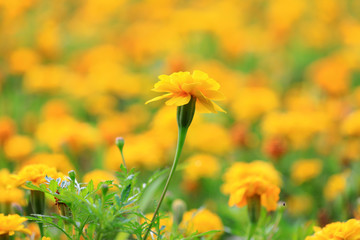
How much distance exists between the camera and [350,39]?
13.0 feet

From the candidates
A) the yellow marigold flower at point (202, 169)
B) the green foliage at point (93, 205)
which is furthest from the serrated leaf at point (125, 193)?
the yellow marigold flower at point (202, 169)

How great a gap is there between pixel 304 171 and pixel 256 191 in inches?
44.9

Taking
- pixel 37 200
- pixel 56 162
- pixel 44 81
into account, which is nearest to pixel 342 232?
pixel 37 200

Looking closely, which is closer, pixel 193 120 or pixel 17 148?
pixel 17 148

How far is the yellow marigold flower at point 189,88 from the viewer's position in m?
1.04

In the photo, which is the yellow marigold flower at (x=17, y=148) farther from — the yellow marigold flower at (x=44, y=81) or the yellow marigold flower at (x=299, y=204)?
the yellow marigold flower at (x=299, y=204)

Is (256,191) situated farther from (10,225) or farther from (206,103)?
(10,225)

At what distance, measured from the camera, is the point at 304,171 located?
234cm

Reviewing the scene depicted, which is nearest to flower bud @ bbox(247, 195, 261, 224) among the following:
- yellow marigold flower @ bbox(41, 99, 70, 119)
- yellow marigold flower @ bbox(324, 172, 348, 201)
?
yellow marigold flower @ bbox(324, 172, 348, 201)

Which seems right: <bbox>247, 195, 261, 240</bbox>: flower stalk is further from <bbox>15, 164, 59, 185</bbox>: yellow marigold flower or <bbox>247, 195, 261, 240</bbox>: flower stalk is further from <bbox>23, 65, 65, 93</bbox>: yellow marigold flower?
<bbox>23, 65, 65, 93</bbox>: yellow marigold flower

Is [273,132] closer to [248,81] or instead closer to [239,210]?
[239,210]

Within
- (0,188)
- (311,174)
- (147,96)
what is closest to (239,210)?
(311,174)

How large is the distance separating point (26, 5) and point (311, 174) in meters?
2.21

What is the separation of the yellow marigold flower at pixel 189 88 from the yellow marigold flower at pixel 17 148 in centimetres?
153
